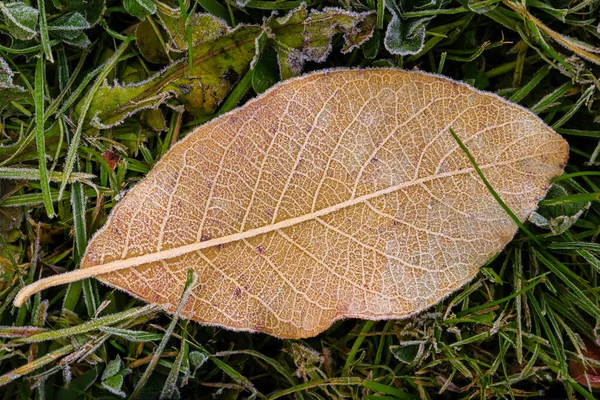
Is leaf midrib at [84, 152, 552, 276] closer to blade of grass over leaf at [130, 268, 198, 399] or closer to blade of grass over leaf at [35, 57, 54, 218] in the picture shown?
blade of grass over leaf at [130, 268, 198, 399]

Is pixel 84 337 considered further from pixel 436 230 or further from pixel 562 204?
pixel 562 204

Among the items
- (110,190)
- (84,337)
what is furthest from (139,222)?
(84,337)

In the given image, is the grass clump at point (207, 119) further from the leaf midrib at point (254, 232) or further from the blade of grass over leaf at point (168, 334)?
the leaf midrib at point (254, 232)

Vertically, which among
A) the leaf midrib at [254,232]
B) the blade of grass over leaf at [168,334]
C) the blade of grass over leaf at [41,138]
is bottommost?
the blade of grass over leaf at [168,334]

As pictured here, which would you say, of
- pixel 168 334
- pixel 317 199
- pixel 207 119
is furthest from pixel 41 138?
pixel 317 199

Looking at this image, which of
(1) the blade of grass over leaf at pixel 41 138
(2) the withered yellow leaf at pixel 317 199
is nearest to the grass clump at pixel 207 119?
(1) the blade of grass over leaf at pixel 41 138

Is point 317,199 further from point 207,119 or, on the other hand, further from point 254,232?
point 207,119
